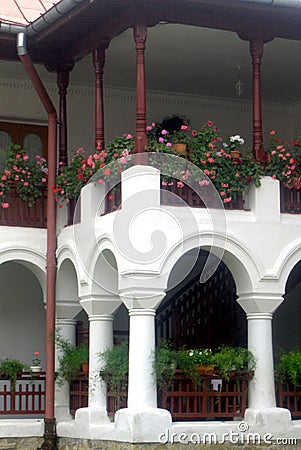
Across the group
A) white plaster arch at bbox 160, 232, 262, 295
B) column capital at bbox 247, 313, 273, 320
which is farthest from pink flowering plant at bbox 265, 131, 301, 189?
column capital at bbox 247, 313, 273, 320

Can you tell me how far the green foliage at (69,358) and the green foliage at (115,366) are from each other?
0.84 metres

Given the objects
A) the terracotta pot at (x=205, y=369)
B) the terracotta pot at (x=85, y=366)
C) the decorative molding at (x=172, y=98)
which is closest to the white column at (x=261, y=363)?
the terracotta pot at (x=205, y=369)

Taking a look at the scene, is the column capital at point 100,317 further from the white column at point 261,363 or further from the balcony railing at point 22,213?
the white column at point 261,363

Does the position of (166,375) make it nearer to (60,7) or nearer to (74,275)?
(74,275)

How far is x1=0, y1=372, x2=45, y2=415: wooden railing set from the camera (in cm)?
1656

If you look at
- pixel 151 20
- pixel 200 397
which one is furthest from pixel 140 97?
pixel 200 397

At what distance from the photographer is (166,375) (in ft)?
48.8

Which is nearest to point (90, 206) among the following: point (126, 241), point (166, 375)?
point (126, 241)

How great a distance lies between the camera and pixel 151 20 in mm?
15211

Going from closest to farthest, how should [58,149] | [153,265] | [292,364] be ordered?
1. [153,265]
2. [292,364]
3. [58,149]

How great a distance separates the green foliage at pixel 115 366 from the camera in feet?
49.8

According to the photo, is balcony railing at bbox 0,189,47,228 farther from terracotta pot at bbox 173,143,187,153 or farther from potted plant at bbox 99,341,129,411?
terracotta pot at bbox 173,143,187,153

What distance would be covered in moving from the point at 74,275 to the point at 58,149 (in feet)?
7.25

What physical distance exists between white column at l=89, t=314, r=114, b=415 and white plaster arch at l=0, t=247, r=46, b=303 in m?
1.26
